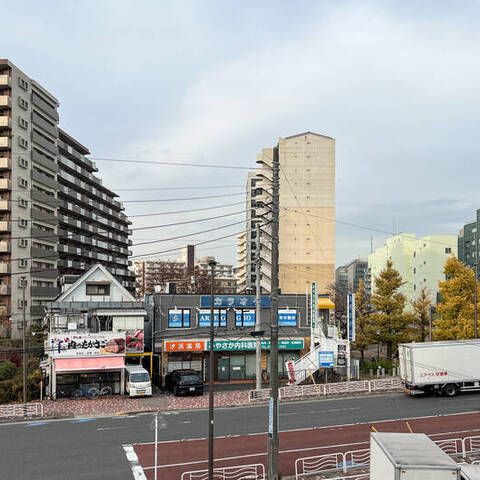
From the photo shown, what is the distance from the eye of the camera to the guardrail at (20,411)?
30453 millimetres

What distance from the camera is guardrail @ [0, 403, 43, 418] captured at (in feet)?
99.9

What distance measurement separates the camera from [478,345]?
34.7 meters

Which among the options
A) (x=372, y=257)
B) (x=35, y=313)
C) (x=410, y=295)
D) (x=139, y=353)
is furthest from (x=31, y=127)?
(x=372, y=257)

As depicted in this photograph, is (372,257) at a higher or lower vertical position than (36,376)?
higher

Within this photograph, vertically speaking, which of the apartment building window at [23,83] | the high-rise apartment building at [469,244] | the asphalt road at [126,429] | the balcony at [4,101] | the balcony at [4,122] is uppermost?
the apartment building window at [23,83]

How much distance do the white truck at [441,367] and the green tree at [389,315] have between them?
13742 mm

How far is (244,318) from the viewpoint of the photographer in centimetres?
4472

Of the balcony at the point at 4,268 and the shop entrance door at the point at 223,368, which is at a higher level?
the balcony at the point at 4,268

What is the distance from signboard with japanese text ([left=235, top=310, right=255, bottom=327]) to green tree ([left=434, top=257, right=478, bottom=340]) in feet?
54.8

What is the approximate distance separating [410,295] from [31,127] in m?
83.8

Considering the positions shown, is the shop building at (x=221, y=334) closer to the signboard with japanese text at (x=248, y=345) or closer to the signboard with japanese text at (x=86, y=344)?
the signboard with japanese text at (x=248, y=345)

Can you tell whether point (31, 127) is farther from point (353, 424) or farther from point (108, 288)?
point (353, 424)

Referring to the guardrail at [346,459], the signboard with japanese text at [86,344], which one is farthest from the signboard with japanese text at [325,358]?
the guardrail at [346,459]

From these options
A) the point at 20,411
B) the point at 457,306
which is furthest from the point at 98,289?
the point at 457,306
